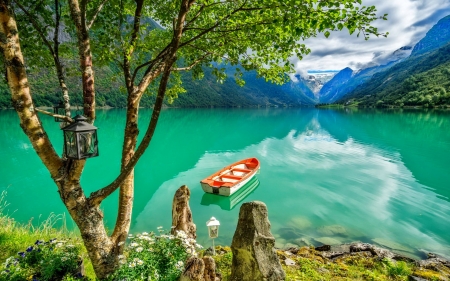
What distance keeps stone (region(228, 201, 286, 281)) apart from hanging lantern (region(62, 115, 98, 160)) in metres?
3.33

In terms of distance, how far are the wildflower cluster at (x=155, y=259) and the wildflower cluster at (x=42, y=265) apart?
1.00 metres

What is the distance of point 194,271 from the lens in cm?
438

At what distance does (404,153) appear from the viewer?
3356 centimetres

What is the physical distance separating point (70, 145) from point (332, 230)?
13.6 meters

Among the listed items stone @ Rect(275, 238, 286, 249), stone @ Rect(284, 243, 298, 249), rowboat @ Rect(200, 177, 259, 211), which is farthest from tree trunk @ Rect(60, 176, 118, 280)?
rowboat @ Rect(200, 177, 259, 211)

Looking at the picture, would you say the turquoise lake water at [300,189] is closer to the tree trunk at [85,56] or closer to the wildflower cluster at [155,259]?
the wildflower cluster at [155,259]

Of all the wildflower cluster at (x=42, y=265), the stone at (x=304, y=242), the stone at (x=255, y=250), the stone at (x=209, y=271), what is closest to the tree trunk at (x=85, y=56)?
the wildflower cluster at (x=42, y=265)

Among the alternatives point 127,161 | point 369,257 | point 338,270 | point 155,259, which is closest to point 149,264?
point 155,259

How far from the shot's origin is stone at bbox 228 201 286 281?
5289 mm

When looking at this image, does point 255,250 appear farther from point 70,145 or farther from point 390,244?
point 390,244

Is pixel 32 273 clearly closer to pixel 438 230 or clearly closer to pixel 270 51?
pixel 270 51

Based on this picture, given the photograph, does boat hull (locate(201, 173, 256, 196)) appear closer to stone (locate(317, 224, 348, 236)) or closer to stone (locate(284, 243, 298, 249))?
stone (locate(317, 224, 348, 236))

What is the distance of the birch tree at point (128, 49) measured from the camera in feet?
11.6

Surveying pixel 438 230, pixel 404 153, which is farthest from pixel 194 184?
pixel 404 153
